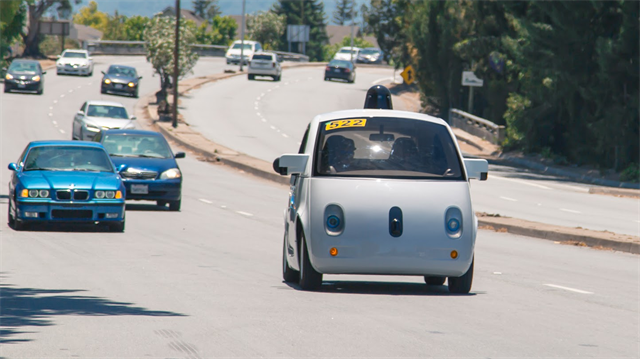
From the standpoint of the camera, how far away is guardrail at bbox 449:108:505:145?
46.4 metres

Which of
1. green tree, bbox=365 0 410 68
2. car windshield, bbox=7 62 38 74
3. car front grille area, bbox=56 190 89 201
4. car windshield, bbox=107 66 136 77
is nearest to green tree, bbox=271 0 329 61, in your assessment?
green tree, bbox=365 0 410 68

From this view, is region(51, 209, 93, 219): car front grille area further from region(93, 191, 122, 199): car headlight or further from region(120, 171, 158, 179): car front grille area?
region(120, 171, 158, 179): car front grille area

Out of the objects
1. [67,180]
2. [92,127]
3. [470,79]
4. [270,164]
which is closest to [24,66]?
[470,79]

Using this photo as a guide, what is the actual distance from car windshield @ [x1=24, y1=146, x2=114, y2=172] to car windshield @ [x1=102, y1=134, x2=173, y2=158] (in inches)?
140

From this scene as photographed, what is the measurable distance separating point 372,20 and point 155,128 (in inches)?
1199

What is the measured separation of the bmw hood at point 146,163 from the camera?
2117cm

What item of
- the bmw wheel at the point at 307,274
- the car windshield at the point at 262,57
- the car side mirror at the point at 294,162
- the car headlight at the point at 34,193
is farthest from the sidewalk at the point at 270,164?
the car headlight at the point at 34,193

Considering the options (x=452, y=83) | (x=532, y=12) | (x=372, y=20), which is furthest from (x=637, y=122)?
(x=372, y=20)

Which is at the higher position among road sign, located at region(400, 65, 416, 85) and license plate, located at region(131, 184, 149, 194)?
road sign, located at region(400, 65, 416, 85)

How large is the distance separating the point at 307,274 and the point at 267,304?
2.85ft

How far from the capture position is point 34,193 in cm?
1675

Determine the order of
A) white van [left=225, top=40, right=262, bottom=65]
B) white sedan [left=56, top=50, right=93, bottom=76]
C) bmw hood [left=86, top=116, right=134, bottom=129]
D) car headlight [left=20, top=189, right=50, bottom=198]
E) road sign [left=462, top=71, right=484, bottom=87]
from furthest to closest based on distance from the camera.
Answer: white van [left=225, top=40, right=262, bottom=65]
white sedan [left=56, top=50, right=93, bottom=76]
road sign [left=462, top=71, right=484, bottom=87]
bmw hood [left=86, top=116, right=134, bottom=129]
car headlight [left=20, top=189, right=50, bottom=198]

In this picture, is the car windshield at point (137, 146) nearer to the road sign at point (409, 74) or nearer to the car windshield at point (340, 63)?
the road sign at point (409, 74)

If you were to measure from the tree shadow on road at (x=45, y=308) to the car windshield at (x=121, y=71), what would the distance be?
4947cm
